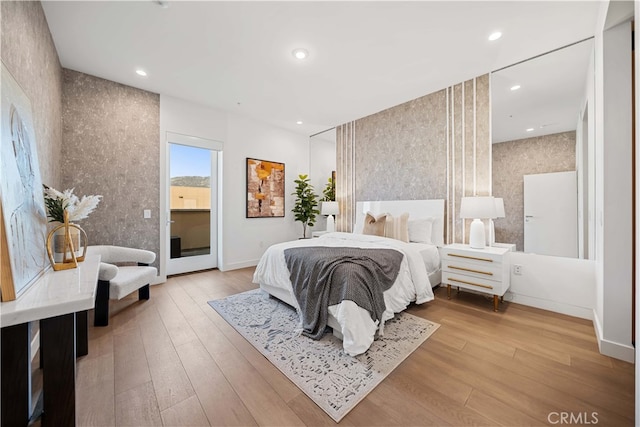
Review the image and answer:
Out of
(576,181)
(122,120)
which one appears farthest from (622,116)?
(122,120)

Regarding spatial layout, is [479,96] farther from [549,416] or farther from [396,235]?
[549,416]

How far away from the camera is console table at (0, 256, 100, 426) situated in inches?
39.6

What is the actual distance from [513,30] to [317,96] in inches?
92.4

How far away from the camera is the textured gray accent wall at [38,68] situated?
1.55 m

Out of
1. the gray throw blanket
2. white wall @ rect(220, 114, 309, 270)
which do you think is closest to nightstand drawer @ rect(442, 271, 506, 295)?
the gray throw blanket

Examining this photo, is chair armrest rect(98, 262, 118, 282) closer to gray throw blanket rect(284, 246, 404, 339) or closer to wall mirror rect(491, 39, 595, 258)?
gray throw blanket rect(284, 246, 404, 339)

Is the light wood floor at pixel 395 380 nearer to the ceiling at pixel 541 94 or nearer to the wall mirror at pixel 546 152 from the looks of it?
the wall mirror at pixel 546 152

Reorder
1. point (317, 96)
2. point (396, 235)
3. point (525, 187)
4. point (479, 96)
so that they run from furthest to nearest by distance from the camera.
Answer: point (317, 96) < point (396, 235) < point (479, 96) < point (525, 187)

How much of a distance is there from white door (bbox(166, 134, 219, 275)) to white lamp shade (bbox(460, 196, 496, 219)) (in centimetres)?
397

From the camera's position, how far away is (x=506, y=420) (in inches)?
49.6

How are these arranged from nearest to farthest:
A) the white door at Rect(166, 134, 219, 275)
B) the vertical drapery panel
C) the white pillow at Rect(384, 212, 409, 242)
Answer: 1. the white pillow at Rect(384, 212, 409, 242)
2. the white door at Rect(166, 134, 219, 275)
3. the vertical drapery panel

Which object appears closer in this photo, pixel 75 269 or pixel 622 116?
pixel 75 269

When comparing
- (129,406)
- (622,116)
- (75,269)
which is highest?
(622,116)
